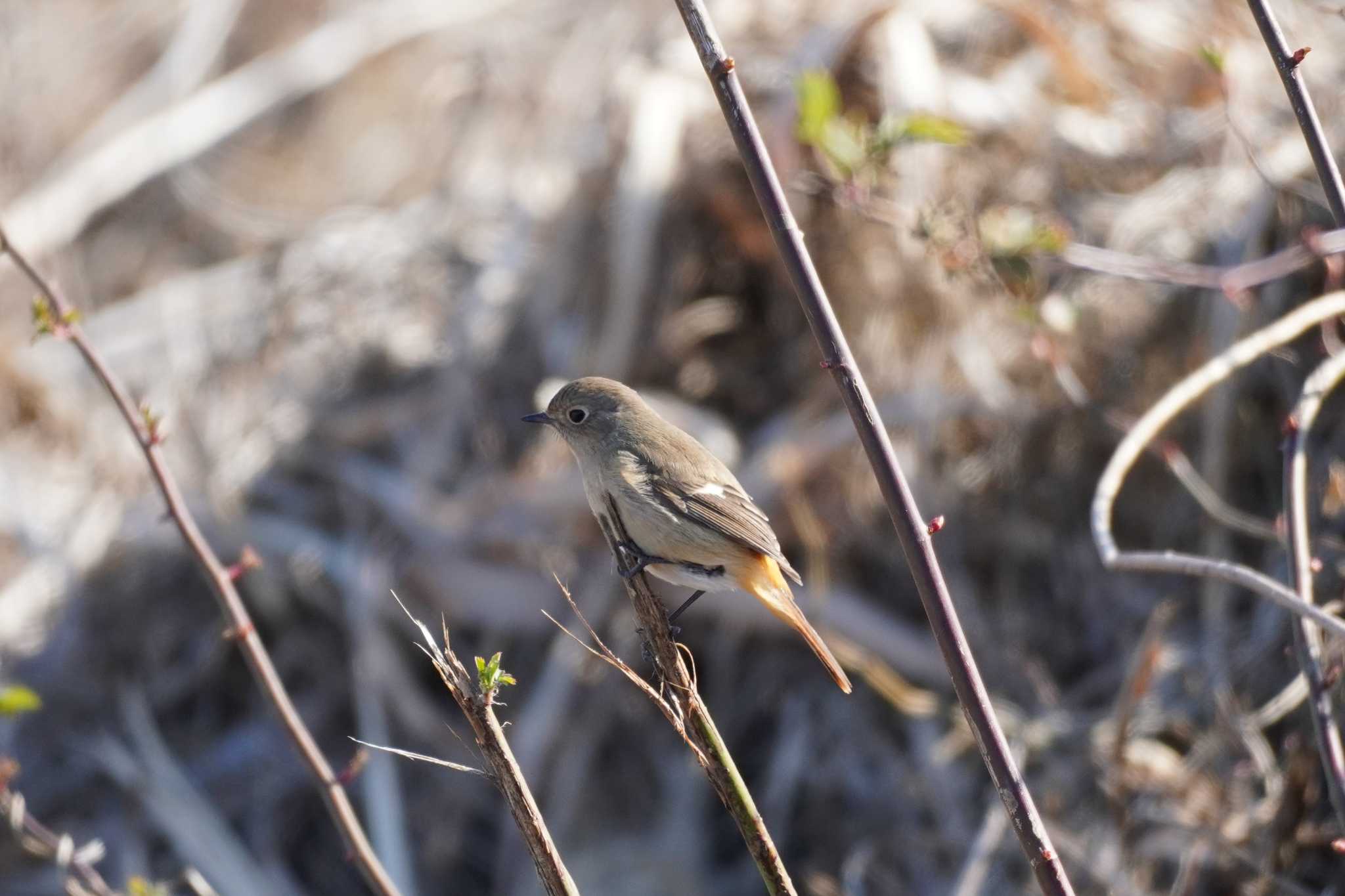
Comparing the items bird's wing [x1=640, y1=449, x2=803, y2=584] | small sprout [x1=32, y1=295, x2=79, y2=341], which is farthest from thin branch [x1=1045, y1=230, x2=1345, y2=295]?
small sprout [x1=32, y1=295, x2=79, y2=341]

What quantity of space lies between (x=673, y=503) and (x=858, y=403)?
5.17 feet

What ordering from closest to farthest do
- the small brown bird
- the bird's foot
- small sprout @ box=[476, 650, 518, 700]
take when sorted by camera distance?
small sprout @ box=[476, 650, 518, 700], the bird's foot, the small brown bird

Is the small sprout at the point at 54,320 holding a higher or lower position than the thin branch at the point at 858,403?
higher

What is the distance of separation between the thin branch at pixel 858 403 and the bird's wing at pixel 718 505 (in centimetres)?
127

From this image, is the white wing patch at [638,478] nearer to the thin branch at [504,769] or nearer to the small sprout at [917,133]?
the small sprout at [917,133]

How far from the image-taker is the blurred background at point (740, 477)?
15.0 ft

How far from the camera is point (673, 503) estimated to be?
344 cm

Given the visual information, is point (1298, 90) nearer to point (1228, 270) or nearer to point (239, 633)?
point (1228, 270)

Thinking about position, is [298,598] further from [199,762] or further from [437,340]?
[437,340]

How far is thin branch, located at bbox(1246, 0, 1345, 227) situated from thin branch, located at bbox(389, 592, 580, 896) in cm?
163

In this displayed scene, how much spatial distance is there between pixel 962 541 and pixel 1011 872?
125 centimetres

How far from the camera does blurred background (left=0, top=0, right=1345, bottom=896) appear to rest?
4.56 m

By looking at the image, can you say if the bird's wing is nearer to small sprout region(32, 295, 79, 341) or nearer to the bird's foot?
the bird's foot

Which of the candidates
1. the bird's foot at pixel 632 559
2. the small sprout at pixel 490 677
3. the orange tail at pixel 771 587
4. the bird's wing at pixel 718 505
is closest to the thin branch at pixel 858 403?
the small sprout at pixel 490 677
